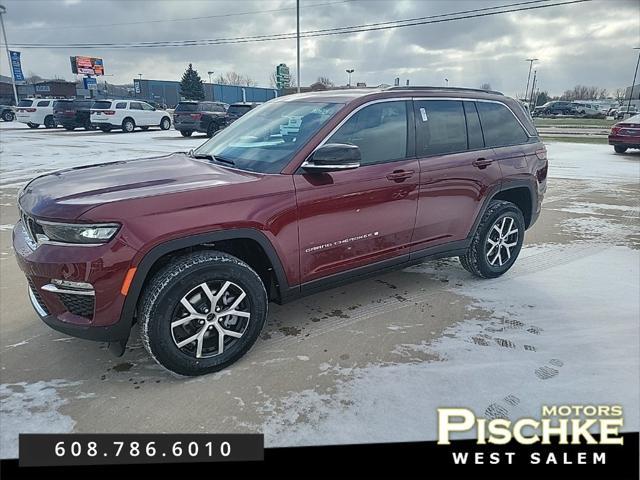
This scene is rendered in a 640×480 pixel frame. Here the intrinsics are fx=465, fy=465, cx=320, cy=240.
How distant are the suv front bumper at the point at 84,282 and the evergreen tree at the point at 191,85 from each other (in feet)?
225

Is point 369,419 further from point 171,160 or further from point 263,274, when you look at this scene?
point 171,160

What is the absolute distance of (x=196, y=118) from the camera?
21.2m

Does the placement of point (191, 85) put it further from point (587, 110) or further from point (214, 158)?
point (214, 158)

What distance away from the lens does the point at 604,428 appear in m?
2.49

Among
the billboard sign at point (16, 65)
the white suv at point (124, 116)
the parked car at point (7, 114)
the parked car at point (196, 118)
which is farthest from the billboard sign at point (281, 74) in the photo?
the billboard sign at point (16, 65)

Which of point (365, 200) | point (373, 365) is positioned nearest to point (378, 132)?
point (365, 200)

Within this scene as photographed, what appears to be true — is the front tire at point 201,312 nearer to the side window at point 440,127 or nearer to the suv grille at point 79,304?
the suv grille at point 79,304

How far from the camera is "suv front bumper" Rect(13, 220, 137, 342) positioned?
251 centimetres

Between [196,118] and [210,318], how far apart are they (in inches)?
784

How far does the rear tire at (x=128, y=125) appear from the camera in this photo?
80.4 ft

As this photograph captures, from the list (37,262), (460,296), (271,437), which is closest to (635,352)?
(460,296)

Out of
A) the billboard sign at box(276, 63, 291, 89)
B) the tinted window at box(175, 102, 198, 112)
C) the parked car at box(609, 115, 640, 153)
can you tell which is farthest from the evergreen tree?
the parked car at box(609, 115, 640, 153)

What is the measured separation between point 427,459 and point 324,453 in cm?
52

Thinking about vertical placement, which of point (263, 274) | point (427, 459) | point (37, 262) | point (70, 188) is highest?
point (70, 188)
